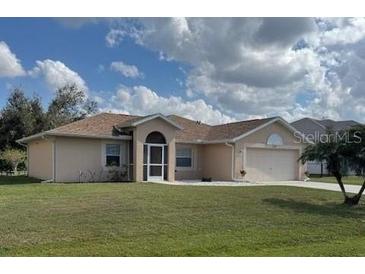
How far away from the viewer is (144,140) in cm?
2466

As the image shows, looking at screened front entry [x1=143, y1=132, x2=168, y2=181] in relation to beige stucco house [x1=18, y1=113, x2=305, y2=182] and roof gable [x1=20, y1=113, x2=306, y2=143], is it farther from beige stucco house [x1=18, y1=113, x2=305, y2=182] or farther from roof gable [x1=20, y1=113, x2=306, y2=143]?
roof gable [x1=20, y1=113, x2=306, y2=143]

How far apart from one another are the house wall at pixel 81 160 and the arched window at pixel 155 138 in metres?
2.00

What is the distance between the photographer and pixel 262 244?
9594 millimetres

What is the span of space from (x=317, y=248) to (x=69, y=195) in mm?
9212

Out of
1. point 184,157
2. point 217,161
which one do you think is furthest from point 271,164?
point 184,157

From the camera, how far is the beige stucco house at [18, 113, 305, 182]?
77.7 ft

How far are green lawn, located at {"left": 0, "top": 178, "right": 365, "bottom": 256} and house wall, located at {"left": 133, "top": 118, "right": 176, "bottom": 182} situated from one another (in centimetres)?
791

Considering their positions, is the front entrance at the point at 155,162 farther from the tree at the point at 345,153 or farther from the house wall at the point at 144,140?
the tree at the point at 345,153

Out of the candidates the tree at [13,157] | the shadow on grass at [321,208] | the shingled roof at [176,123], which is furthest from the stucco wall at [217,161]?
the tree at [13,157]

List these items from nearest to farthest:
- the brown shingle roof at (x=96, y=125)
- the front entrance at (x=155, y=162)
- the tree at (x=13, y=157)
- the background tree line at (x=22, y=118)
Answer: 1. the brown shingle roof at (x=96, y=125)
2. the front entrance at (x=155, y=162)
3. the tree at (x=13, y=157)
4. the background tree line at (x=22, y=118)

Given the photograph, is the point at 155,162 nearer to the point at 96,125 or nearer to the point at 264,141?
the point at 96,125

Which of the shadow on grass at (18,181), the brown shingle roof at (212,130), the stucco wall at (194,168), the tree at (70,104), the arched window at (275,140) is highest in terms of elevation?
the tree at (70,104)

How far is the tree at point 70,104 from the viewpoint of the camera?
166ft

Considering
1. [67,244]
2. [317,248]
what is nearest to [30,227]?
[67,244]
